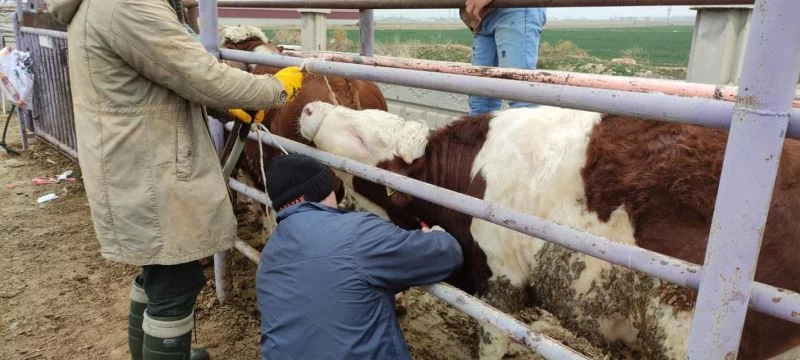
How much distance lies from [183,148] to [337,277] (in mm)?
873

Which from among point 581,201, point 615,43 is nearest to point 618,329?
point 581,201

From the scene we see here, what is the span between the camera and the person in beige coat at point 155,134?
6.79 ft

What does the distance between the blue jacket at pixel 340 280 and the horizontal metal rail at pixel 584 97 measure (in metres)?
0.49

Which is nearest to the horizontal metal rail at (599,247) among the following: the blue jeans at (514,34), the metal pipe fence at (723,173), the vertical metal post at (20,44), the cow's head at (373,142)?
the metal pipe fence at (723,173)

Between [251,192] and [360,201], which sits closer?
[360,201]

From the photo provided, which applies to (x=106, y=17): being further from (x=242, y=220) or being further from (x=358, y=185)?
(x=242, y=220)

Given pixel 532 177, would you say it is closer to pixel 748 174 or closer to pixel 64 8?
pixel 748 174

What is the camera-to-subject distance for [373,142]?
262cm

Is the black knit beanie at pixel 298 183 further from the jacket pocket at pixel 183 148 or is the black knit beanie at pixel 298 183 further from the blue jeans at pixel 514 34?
the blue jeans at pixel 514 34

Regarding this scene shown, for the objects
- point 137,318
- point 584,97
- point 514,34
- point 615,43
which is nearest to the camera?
point 584,97

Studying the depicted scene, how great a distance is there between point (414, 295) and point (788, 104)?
3096mm

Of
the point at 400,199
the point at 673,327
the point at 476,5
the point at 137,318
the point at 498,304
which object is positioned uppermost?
the point at 476,5

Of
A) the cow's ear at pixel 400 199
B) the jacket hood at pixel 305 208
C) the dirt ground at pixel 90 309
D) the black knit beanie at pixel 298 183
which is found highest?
the black knit beanie at pixel 298 183

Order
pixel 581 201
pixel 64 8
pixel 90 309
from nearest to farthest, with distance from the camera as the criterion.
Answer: pixel 581 201
pixel 64 8
pixel 90 309
